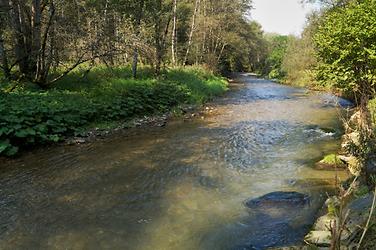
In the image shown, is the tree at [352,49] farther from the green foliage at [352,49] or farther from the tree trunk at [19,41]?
the tree trunk at [19,41]

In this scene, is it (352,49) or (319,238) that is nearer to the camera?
(319,238)

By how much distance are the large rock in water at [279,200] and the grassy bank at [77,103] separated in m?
7.84

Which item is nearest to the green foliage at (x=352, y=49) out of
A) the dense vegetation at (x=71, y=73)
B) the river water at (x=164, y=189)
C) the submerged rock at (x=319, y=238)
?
the river water at (x=164, y=189)

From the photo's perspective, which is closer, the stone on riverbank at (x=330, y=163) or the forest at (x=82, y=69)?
the stone on riverbank at (x=330, y=163)

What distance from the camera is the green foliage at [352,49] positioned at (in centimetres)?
1628

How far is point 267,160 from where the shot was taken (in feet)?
40.6

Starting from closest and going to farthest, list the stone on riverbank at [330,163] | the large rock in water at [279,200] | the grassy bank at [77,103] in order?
1. the large rock in water at [279,200]
2. the stone on riverbank at [330,163]
3. the grassy bank at [77,103]

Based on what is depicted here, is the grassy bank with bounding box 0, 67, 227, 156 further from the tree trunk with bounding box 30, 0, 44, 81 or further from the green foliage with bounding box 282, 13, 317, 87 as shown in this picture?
the green foliage with bounding box 282, 13, 317, 87

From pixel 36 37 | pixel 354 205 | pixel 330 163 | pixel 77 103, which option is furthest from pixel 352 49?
pixel 36 37

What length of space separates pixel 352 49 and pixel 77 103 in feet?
39.0

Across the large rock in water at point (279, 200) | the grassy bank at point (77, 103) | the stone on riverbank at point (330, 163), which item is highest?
the grassy bank at point (77, 103)

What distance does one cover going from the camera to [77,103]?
16.3 metres

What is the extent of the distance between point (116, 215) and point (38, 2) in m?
12.4

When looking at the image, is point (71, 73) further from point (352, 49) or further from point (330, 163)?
point (330, 163)
